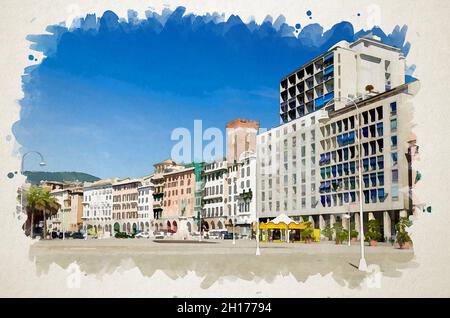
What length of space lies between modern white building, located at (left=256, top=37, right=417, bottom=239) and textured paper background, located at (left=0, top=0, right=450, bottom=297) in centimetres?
1767

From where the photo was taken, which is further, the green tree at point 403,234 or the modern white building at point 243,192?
the modern white building at point 243,192

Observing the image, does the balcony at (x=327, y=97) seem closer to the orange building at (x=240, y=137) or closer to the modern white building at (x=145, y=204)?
the orange building at (x=240, y=137)

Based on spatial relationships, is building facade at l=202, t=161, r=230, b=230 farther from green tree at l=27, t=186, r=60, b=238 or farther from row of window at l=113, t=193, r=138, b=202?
green tree at l=27, t=186, r=60, b=238

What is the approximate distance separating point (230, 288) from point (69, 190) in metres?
96.7

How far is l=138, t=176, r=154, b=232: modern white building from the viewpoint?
111m

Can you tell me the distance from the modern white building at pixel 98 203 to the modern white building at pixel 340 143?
44031mm

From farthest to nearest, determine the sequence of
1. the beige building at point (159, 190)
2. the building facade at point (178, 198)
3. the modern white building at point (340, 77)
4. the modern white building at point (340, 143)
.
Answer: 1. the beige building at point (159, 190)
2. the building facade at point (178, 198)
3. the modern white building at point (340, 77)
4. the modern white building at point (340, 143)

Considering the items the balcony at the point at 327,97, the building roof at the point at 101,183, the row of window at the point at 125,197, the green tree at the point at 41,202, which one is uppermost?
the balcony at the point at 327,97

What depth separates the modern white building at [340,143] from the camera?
161 ft

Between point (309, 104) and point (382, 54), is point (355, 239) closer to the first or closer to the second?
point (382, 54)

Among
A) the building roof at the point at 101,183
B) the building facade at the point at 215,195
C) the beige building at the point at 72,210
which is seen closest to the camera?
the building facade at the point at 215,195

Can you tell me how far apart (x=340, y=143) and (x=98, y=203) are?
7012 cm

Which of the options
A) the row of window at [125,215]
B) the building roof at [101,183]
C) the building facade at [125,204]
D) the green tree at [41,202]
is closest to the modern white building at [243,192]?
the building facade at [125,204]

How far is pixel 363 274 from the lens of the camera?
20797 millimetres
